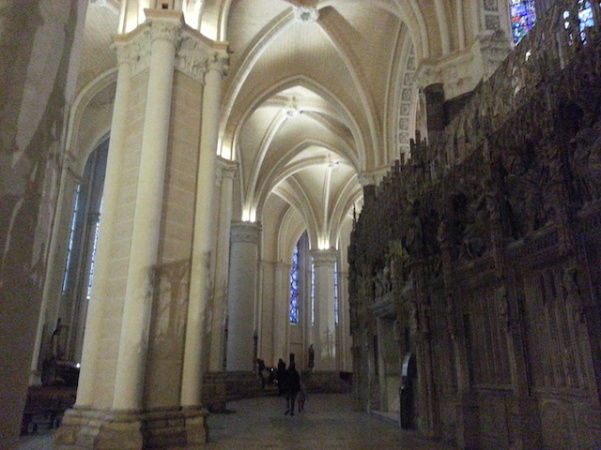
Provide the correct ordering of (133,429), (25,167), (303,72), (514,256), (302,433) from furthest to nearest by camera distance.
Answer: (303,72) < (302,433) < (133,429) < (514,256) < (25,167)

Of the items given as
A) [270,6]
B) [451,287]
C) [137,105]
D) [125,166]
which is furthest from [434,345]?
[270,6]

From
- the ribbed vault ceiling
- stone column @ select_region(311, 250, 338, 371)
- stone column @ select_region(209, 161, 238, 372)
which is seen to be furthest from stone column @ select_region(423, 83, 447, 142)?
stone column @ select_region(311, 250, 338, 371)

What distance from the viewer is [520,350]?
552cm

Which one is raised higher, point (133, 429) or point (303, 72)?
point (303, 72)

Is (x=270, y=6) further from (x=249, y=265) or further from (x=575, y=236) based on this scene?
(x=575, y=236)

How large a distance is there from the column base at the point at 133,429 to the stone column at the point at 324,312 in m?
15.6

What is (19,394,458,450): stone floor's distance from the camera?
659 cm

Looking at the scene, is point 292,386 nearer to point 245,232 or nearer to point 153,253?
point 153,253

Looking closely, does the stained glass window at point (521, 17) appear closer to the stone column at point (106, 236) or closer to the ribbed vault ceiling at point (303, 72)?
the ribbed vault ceiling at point (303, 72)

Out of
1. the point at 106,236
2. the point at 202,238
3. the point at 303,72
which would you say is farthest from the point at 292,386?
the point at 303,72

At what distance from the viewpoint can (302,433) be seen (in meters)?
7.91

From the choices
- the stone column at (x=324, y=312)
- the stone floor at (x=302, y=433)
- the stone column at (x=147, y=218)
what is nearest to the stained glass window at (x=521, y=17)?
the stone column at (x=147, y=218)

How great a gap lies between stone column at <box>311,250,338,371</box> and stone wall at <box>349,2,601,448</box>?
44.6ft

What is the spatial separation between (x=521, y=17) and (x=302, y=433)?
966 cm
